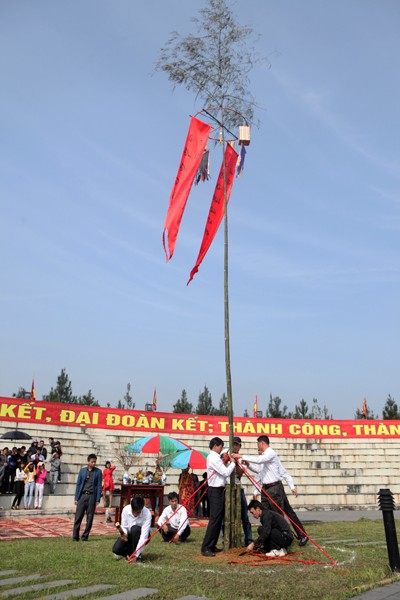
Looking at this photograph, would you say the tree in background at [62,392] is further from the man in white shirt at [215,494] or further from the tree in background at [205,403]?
the man in white shirt at [215,494]

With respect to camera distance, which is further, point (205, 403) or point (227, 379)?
point (205, 403)

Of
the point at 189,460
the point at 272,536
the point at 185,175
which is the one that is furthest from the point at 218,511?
the point at 189,460

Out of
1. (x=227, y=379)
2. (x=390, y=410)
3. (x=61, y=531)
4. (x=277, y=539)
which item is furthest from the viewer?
(x=390, y=410)

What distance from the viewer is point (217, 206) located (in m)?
9.23

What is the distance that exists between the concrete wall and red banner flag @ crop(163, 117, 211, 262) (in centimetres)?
1213

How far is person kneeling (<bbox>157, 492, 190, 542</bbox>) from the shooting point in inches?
330

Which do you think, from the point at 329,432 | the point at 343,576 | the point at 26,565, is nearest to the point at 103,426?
the point at 329,432

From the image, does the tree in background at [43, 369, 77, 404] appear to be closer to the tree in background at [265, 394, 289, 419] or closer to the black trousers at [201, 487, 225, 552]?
the tree in background at [265, 394, 289, 419]

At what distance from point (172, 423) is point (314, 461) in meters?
6.91

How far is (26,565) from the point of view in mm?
5902

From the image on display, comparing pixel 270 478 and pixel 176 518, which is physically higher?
pixel 270 478

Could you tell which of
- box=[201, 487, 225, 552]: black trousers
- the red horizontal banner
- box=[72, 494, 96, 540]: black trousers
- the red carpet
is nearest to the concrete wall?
the red horizontal banner

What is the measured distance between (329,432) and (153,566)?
20.7 meters

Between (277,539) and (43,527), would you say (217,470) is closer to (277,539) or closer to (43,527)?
(277,539)
